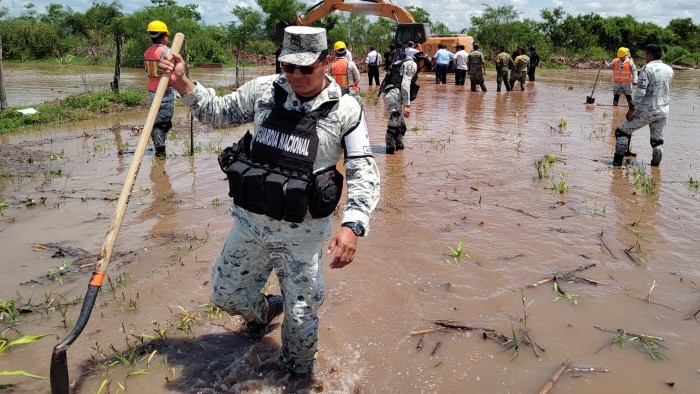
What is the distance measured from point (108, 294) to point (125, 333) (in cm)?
63

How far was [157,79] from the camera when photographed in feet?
23.7

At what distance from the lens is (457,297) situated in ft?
12.1

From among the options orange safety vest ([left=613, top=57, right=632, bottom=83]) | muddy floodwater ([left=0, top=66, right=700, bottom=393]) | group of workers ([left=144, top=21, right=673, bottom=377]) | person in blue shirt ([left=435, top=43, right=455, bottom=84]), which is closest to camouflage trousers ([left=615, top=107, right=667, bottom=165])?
muddy floodwater ([left=0, top=66, right=700, bottom=393])

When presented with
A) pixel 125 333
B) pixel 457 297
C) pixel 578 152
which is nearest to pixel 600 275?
pixel 457 297

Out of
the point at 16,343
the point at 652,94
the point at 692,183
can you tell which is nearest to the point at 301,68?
the point at 16,343

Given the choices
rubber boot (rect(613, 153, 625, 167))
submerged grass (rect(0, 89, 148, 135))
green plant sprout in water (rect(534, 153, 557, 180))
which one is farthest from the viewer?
submerged grass (rect(0, 89, 148, 135))

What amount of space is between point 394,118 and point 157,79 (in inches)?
135

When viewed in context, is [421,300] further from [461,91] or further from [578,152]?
[461,91]

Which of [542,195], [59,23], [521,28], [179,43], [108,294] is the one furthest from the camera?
[59,23]

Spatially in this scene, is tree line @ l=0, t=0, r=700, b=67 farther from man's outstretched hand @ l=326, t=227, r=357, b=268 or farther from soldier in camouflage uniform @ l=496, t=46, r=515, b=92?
man's outstretched hand @ l=326, t=227, r=357, b=268

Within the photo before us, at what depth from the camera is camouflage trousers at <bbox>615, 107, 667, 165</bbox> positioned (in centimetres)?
707

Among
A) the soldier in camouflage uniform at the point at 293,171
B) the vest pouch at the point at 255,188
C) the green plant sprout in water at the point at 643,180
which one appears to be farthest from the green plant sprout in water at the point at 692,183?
the vest pouch at the point at 255,188

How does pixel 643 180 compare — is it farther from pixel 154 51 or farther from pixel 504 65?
pixel 504 65

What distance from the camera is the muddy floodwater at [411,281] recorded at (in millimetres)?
2865
